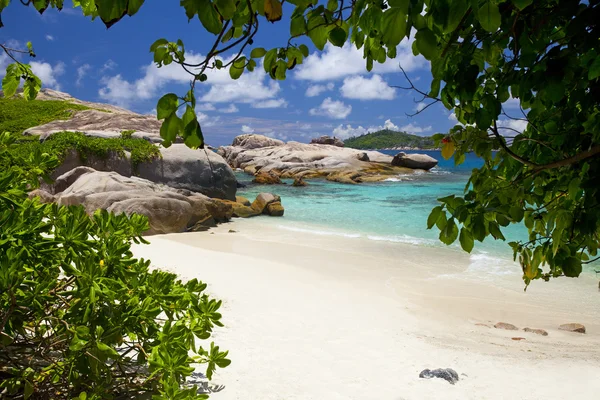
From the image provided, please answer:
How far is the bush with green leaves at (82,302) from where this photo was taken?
202 centimetres

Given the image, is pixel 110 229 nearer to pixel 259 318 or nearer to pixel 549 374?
pixel 259 318

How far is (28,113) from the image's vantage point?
34.8 metres

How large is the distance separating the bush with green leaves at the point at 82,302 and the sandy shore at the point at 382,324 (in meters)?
1.12

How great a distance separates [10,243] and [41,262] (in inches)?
10.9

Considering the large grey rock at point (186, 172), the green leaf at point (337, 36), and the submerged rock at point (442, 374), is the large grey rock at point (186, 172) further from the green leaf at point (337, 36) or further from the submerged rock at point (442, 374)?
the green leaf at point (337, 36)

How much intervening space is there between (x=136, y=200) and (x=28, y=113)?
29.0 metres

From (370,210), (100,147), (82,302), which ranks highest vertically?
(100,147)

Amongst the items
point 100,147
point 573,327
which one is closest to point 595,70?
point 573,327

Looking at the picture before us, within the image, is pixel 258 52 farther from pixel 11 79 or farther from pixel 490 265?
pixel 490 265

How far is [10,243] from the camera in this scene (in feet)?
6.36

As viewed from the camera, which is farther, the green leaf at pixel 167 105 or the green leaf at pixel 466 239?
the green leaf at pixel 466 239

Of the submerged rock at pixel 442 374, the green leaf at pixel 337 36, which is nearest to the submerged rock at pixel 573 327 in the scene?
the submerged rock at pixel 442 374

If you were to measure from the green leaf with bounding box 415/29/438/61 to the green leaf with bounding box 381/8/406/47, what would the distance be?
10cm

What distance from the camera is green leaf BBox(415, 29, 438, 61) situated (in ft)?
3.34
